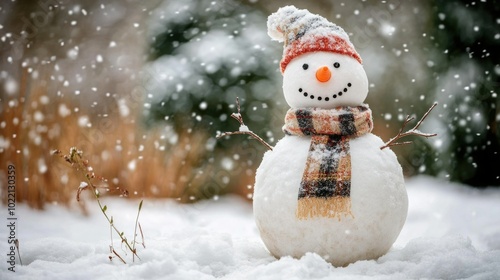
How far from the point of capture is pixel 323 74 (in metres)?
1.77

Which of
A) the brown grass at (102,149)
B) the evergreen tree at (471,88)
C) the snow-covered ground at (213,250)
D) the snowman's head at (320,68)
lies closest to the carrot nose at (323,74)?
the snowman's head at (320,68)

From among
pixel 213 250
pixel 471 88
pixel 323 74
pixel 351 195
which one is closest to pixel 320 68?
pixel 323 74

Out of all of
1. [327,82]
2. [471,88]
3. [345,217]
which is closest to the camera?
[345,217]

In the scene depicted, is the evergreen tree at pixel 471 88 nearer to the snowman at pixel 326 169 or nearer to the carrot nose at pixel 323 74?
the snowman at pixel 326 169

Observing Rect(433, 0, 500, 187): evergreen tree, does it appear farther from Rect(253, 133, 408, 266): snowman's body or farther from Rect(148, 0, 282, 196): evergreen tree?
Rect(253, 133, 408, 266): snowman's body

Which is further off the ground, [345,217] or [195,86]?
[195,86]

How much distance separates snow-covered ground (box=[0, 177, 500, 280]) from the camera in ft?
5.20

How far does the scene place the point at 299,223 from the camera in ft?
5.73

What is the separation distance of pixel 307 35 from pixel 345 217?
0.75 m

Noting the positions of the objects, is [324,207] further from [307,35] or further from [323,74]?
[307,35]

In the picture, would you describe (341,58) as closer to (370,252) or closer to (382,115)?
(370,252)

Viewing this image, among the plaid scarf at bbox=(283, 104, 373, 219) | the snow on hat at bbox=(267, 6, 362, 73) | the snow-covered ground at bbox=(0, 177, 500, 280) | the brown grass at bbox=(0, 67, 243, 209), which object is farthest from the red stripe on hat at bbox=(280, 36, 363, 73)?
the brown grass at bbox=(0, 67, 243, 209)

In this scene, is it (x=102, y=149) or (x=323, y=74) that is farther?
(x=102, y=149)

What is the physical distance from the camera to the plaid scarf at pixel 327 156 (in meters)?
1.73
